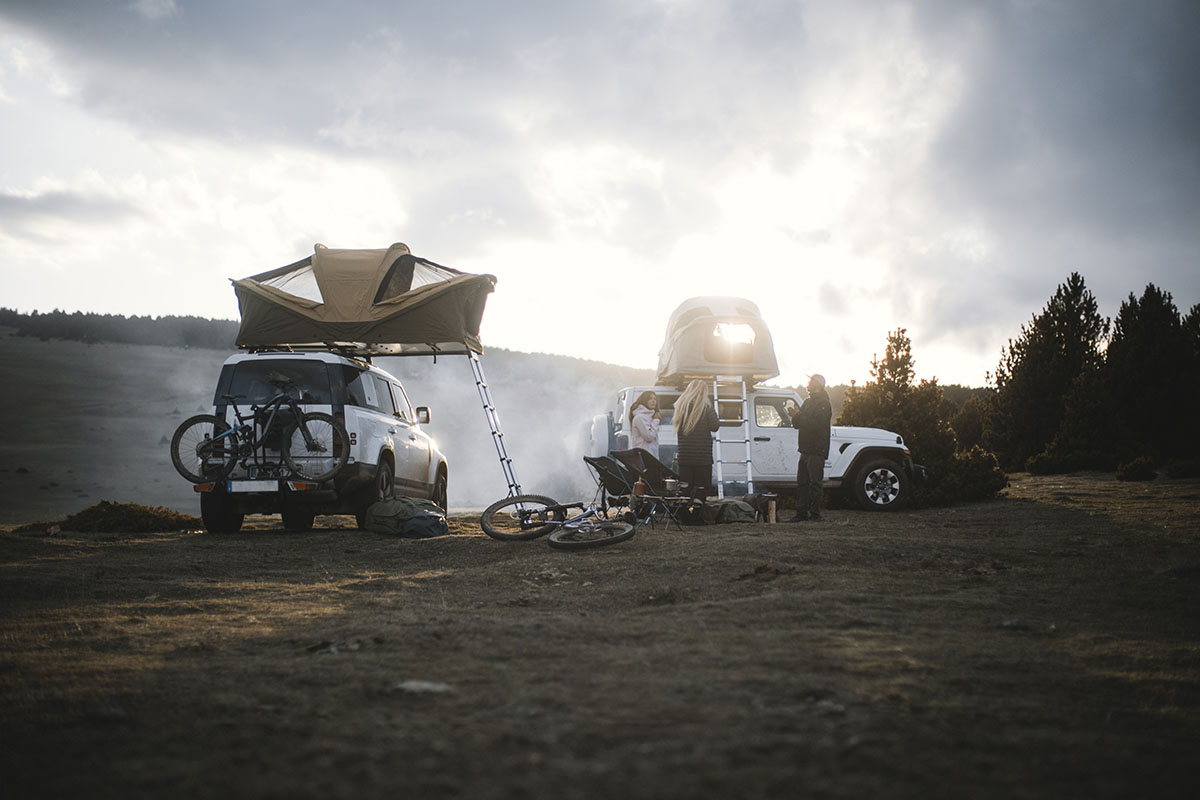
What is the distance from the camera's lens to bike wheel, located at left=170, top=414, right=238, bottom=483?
9.36m

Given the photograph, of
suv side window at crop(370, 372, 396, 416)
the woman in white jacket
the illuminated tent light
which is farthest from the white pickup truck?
suv side window at crop(370, 372, 396, 416)

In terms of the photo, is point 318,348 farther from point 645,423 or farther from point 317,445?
point 645,423

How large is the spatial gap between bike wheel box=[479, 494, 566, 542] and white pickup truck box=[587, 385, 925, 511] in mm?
3542

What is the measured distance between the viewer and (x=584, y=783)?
86.1 inches

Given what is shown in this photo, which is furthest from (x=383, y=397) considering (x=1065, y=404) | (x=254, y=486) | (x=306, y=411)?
(x=1065, y=404)

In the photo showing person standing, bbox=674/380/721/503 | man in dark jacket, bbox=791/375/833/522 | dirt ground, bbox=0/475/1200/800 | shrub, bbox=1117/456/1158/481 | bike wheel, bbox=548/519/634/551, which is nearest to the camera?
dirt ground, bbox=0/475/1200/800

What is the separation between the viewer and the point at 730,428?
12.7m

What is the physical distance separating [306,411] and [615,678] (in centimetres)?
734

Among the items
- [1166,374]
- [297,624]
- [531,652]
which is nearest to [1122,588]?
[531,652]

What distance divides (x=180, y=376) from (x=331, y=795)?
51124 mm

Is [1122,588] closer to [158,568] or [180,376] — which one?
[158,568]

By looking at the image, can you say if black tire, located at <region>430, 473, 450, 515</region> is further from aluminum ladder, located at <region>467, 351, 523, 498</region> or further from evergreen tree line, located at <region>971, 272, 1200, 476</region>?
evergreen tree line, located at <region>971, 272, 1200, 476</region>

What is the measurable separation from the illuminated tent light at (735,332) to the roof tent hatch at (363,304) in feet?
13.3

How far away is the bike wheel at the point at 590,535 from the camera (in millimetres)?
7614
